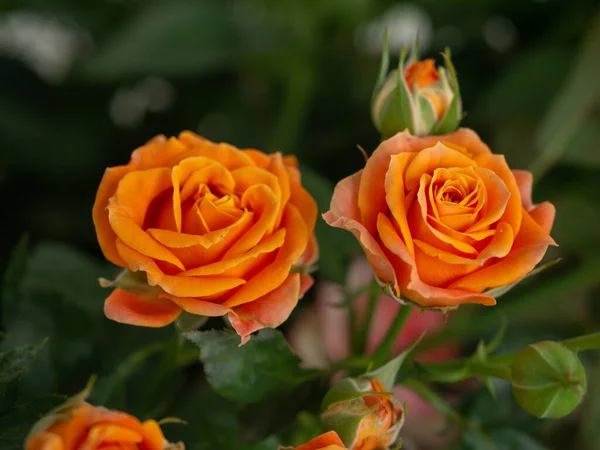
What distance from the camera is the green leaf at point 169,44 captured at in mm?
710

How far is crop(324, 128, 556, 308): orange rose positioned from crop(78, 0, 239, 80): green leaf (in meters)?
0.44

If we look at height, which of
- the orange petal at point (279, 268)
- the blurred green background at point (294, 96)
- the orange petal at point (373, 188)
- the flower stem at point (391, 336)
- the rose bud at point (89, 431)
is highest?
the orange petal at point (373, 188)

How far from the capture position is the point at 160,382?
438 millimetres

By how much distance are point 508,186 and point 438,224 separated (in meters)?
0.05

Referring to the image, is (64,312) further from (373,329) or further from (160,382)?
(373,329)

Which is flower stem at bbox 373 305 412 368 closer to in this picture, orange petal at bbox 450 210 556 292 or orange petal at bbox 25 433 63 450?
orange petal at bbox 450 210 556 292

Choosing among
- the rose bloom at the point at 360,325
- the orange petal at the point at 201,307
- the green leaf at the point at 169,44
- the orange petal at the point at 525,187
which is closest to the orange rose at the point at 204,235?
the orange petal at the point at 201,307

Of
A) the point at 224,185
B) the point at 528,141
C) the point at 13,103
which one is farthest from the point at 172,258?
the point at 13,103

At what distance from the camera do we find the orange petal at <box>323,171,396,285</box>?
1.02ft

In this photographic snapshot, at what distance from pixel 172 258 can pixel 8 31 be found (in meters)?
0.75

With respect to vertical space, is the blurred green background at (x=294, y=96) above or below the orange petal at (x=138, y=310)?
below

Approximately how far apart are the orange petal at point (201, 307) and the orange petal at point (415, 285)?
8 cm

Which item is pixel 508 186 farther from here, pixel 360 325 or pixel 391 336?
pixel 360 325

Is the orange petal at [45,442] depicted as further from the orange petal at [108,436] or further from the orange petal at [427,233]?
the orange petal at [427,233]
